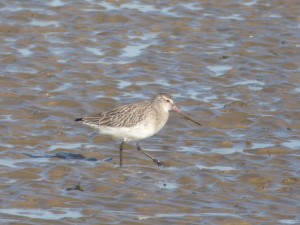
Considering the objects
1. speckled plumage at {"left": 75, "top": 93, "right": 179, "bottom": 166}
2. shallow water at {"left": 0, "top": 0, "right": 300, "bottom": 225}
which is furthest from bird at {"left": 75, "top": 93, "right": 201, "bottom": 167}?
shallow water at {"left": 0, "top": 0, "right": 300, "bottom": 225}

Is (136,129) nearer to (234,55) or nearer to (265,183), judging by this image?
(265,183)

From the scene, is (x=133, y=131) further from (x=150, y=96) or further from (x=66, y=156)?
(x=150, y=96)

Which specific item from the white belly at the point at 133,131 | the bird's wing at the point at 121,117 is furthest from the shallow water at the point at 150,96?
the bird's wing at the point at 121,117

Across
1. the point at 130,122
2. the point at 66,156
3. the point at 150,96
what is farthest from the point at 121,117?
the point at 150,96

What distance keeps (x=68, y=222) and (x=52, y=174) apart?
197 centimetres

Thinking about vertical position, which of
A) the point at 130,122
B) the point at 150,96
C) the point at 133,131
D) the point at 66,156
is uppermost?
the point at 130,122

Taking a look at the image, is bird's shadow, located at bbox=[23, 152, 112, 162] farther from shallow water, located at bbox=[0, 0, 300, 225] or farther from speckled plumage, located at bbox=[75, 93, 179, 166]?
→ speckled plumage, located at bbox=[75, 93, 179, 166]

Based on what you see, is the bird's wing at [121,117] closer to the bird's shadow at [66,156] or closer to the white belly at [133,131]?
the white belly at [133,131]

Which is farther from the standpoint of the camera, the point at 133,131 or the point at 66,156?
the point at 133,131

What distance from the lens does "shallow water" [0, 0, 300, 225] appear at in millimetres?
12500

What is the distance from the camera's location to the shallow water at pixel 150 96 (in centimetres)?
1250

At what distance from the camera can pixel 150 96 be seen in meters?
17.3

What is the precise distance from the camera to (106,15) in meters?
21.5

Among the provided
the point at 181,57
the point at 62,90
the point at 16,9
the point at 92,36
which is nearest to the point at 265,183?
the point at 62,90
